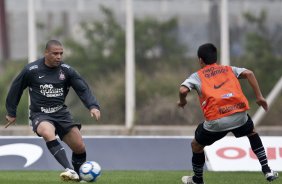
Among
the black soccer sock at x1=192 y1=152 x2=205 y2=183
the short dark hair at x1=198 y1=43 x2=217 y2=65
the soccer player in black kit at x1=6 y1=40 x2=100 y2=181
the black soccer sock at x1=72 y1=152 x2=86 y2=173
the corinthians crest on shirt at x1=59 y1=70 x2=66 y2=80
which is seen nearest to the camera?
the short dark hair at x1=198 y1=43 x2=217 y2=65

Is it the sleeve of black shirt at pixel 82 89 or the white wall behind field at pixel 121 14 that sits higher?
the sleeve of black shirt at pixel 82 89

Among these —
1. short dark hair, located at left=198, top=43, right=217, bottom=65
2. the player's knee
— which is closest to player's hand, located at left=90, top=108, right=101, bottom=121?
the player's knee

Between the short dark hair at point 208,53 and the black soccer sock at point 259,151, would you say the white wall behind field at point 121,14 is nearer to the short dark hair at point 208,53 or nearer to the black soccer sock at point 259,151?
the black soccer sock at point 259,151

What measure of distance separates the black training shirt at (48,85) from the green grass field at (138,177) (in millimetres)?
1218

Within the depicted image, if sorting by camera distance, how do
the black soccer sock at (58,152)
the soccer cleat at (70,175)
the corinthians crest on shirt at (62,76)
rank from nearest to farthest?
the soccer cleat at (70,175) → the black soccer sock at (58,152) → the corinthians crest on shirt at (62,76)

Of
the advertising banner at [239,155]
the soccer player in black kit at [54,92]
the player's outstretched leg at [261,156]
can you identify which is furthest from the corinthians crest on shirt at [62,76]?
the advertising banner at [239,155]

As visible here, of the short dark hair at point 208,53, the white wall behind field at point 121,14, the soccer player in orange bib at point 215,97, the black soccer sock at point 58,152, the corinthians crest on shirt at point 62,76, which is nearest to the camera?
the soccer player in orange bib at point 215,97

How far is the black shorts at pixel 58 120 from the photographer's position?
12.5 meters

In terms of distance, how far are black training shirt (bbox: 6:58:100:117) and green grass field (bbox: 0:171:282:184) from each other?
4.00 ft

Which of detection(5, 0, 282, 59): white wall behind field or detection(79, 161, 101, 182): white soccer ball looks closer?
detection(79, 161, 101, 182): white soccer ball

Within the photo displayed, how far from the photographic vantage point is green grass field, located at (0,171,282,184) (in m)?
13.3

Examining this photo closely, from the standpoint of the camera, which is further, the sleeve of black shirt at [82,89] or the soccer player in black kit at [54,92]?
the sleeve of black shirt at [82,89]

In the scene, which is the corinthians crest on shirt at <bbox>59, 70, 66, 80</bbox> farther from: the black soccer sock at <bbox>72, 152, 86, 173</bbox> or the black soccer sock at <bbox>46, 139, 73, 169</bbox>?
the black soccer sock at <bbox>72, 152, 86, 173</bbox>

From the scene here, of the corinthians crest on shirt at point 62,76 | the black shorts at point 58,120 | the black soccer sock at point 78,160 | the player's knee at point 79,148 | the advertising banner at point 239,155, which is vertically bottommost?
the advertising banner at point 239,155
